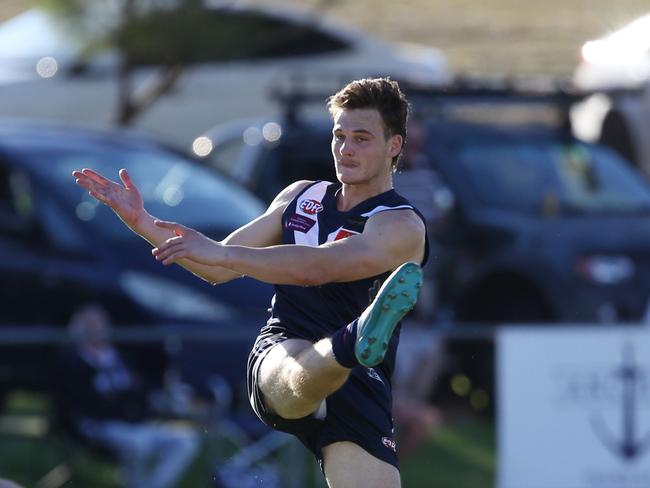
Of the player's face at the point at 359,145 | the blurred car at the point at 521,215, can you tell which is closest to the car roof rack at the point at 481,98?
the blurred car at the point at 521,215

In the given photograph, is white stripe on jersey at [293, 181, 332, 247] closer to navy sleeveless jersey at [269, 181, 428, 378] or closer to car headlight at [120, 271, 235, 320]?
navy sleeveless jersey at [269, 181, 428, 378]

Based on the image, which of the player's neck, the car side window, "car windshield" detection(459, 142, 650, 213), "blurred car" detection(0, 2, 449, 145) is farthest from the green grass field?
"blurred car" detection(0, 2, 449, 145)

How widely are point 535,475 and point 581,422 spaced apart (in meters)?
0.43

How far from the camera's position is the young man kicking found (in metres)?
5.54

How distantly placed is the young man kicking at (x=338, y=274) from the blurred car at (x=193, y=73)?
8.40 meters

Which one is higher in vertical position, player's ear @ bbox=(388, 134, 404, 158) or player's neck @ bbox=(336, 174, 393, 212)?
player's ear @ bbox=(388, 134, 404, 158)

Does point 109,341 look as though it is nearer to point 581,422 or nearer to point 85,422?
point 85,422

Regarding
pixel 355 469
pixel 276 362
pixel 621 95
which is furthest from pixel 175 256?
pixel 621 95

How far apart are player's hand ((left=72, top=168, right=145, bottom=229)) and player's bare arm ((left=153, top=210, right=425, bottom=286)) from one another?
1.09 ft

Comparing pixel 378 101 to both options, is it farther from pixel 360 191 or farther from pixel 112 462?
pixel 112 462

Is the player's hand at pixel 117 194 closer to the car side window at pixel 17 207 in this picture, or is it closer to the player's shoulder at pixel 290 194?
the player's shoulder at pixel 290 194

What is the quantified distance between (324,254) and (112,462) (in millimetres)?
4564

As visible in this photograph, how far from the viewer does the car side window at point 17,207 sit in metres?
10.3

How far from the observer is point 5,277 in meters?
10.2
